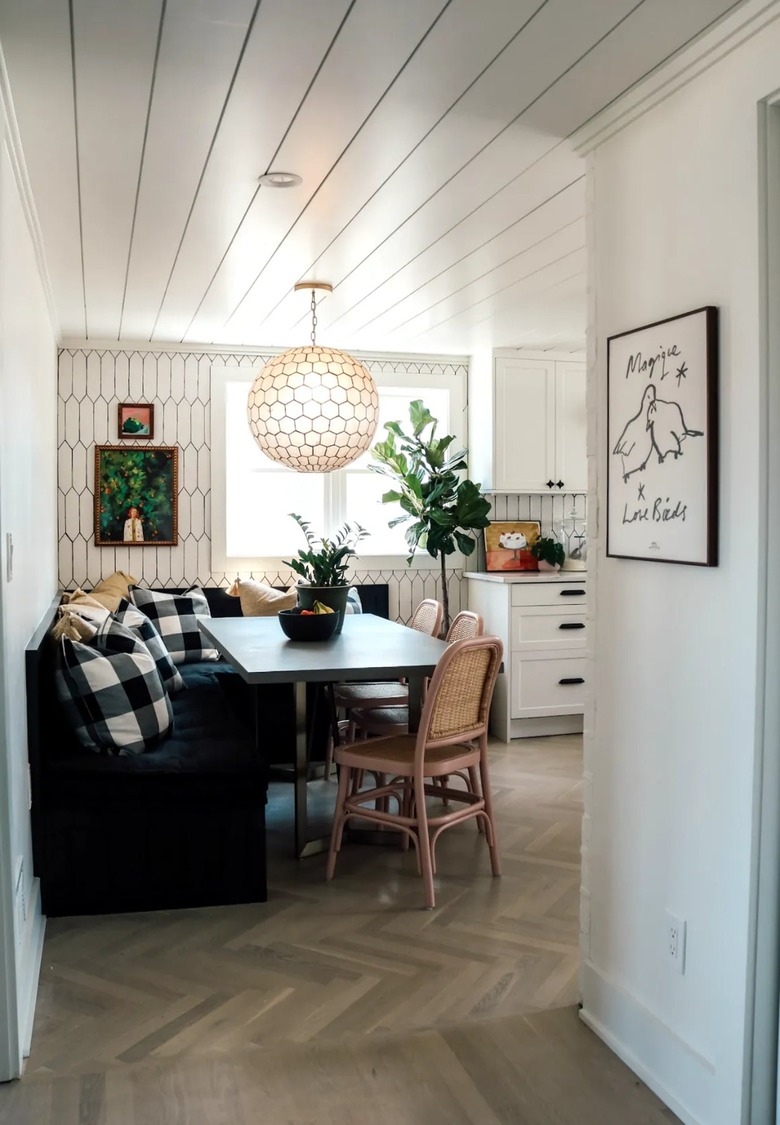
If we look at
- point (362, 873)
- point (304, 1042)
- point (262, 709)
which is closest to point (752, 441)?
point (304, 1042)

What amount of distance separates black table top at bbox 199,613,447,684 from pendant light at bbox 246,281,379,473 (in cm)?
79

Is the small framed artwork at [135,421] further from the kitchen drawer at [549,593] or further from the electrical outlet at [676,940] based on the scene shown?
the electrical outlet at [676,940]

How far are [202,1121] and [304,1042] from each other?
37cm

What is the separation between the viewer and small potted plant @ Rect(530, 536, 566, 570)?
19.8 feet

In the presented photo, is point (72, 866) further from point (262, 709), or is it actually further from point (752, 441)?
point (752, 441)

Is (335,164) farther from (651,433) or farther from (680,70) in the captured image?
(651,433)

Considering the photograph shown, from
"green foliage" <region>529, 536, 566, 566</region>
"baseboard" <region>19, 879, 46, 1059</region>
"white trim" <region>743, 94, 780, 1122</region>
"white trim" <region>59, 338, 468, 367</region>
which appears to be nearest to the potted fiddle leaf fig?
"white trim" <region>59, 338, 468, 367</region>

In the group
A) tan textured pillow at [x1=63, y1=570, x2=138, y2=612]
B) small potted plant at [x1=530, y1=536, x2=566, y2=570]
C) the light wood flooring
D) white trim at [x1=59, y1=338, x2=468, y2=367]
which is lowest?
the light wood flooring

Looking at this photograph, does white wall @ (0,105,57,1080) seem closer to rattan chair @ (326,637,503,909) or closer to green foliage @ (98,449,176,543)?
rattan chair @ (326,637,503,909)

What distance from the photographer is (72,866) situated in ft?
10.4

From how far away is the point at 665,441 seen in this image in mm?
2170

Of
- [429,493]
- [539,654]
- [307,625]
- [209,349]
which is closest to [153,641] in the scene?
[307,625]

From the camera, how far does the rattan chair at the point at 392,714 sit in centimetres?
394

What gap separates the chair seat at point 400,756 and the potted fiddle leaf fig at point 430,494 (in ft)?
7.03
